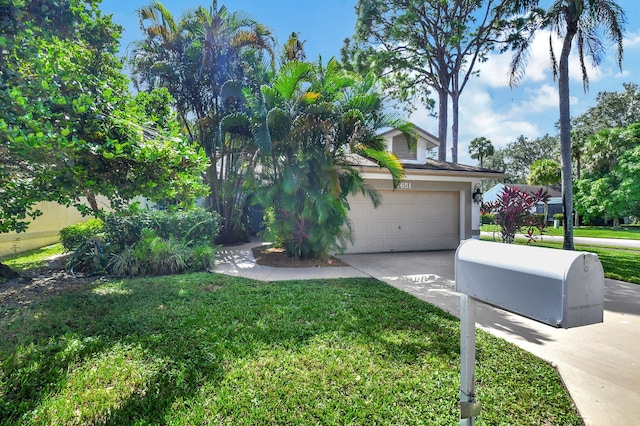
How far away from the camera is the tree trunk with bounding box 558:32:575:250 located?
9844mm

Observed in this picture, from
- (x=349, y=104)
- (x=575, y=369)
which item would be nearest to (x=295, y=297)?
(x=575, y=369)

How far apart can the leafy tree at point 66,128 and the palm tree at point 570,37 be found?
1132cm

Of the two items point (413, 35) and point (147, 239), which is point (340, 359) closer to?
point (147, 239)

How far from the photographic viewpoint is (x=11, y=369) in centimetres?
278

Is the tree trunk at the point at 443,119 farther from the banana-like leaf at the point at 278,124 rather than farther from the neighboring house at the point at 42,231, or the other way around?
the neighboring house at the point at 42,231

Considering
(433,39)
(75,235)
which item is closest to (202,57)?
(75,235)

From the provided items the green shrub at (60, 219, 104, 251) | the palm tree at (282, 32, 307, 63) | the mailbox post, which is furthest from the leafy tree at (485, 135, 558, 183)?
the mailbox post

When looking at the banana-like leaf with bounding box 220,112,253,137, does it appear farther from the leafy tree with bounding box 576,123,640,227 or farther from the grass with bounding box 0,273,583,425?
the leafy tree with bounding box 576,123,640,227

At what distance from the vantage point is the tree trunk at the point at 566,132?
32.3 feet

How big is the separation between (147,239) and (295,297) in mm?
3994

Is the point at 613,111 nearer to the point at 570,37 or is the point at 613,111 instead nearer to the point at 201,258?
the point at 570,37

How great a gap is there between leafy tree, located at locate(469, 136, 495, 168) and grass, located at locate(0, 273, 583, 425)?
117 feet

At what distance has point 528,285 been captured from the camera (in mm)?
1310

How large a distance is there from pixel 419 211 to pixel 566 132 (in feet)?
17.2
